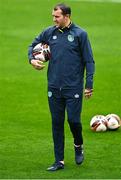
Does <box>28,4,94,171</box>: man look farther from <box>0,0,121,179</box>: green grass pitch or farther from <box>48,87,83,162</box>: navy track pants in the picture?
<box>0,0,121,179</box>: green grass pitch

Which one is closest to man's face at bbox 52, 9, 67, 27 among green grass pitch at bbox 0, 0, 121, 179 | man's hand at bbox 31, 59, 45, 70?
man's hand at bbox 31, 59, 45, 70

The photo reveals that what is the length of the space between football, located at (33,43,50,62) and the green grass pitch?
5.36ft

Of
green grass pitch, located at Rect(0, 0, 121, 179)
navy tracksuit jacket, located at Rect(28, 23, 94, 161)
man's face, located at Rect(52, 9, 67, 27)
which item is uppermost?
man's face, located at Rect(52, 9, 67, 27)

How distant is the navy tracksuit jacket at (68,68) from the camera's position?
12.1 m

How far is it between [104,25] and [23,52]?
531cm

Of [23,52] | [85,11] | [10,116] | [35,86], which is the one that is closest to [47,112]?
[10,116]

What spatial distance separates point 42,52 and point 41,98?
599 cm

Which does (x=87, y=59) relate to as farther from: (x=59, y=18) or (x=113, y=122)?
(x=113, y=122)

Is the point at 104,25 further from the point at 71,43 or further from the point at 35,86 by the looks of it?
the point at 71,43

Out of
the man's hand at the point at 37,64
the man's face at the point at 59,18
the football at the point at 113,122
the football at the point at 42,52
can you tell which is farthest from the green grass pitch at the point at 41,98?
the man's face at the point at 59,18

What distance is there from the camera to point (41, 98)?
1831cm

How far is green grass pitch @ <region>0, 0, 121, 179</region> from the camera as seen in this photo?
1272 centimetres

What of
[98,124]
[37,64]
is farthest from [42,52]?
[98,124]

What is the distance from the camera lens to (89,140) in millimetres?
14469
